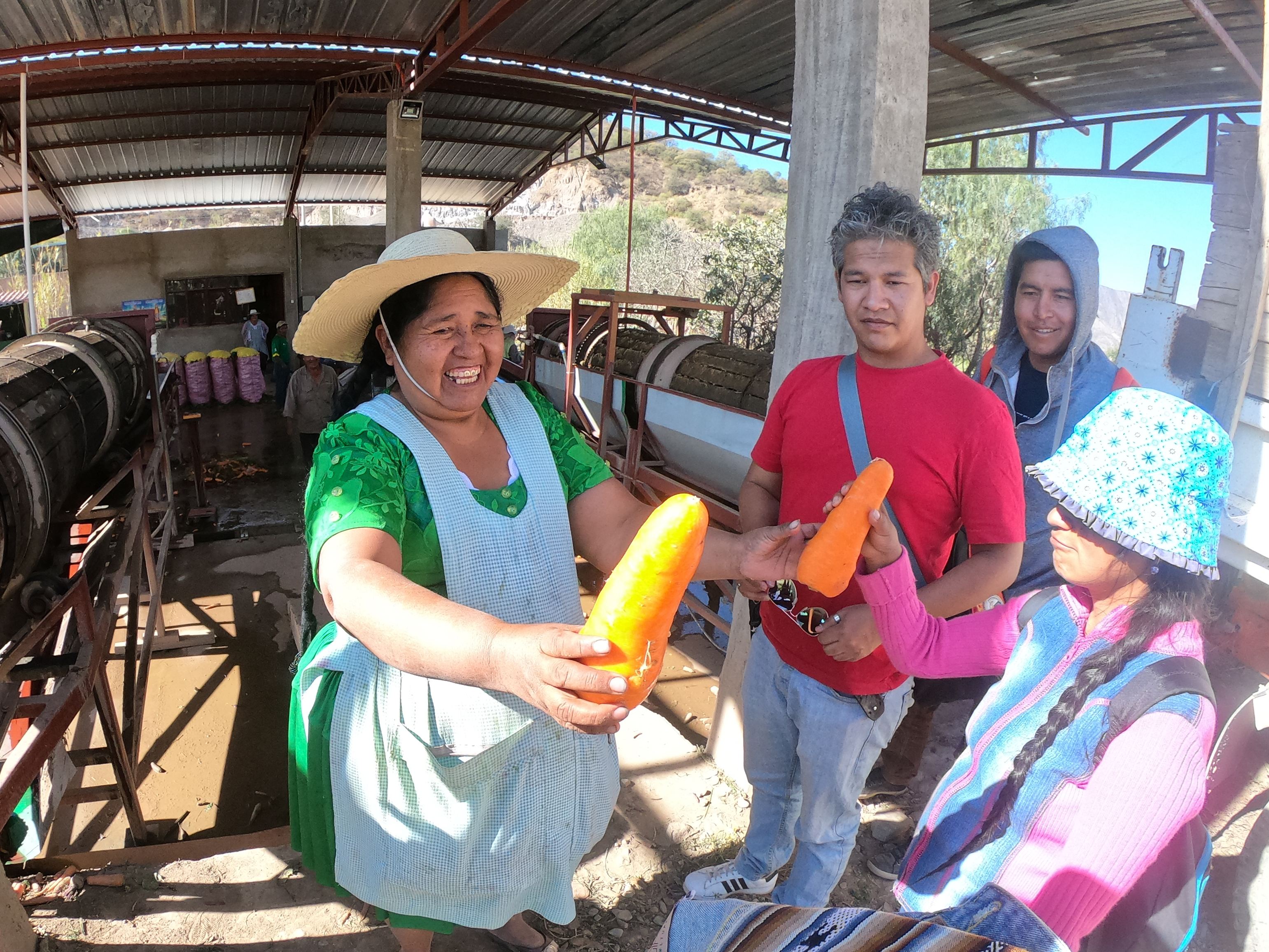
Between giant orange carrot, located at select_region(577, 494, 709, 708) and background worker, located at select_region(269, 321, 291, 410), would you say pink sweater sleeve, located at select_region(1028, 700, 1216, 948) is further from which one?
background worker, located at select_region(269, 321, 291, 410)

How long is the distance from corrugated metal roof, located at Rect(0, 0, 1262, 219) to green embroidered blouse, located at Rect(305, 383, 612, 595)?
299 inches

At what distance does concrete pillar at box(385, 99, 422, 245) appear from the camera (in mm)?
11305

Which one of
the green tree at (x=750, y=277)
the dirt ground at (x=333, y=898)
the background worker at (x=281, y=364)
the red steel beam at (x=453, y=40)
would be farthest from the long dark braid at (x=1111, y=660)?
the green tree at (x=750, y=277)

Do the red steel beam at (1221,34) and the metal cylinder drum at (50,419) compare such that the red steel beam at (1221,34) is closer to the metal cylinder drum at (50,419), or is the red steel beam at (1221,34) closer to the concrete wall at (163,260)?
the metal cylinder drum at (50,419)

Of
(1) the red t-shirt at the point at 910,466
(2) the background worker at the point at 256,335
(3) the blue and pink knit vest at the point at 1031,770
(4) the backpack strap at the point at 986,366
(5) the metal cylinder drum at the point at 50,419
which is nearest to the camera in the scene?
(3) the blue and pink knit vest at the point at 1031,770

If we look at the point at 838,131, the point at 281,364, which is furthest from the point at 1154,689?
the point at 281,364

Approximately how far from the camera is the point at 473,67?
33.3ft

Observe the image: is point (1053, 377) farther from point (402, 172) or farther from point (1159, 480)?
point (402, 172)

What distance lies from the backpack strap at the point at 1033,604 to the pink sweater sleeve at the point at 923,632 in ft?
0.25

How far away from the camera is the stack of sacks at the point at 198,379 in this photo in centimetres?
1417

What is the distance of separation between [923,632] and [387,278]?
1553mm

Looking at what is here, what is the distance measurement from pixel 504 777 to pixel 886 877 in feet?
6.95

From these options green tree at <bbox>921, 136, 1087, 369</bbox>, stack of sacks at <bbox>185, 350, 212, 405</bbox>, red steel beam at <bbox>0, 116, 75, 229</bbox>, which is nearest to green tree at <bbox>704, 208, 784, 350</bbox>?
green tree at <bbox>921, 136, 1087, 369</bbox>


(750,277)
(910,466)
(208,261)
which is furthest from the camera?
(750,277)
